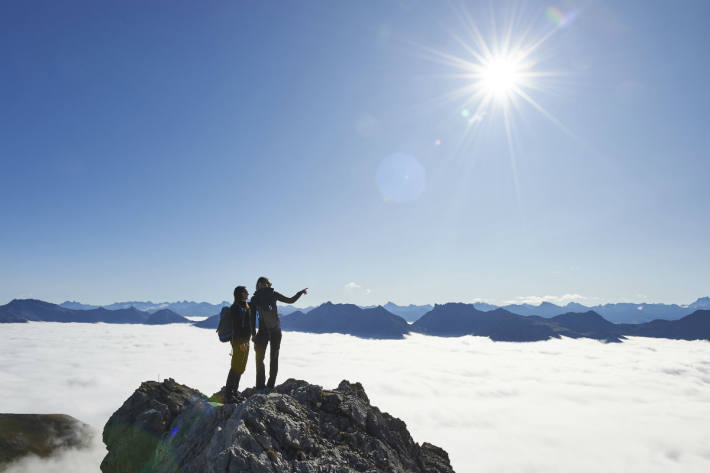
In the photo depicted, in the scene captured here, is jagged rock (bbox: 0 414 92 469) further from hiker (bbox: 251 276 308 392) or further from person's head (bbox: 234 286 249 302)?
person's head (bbox: 234 286 249 302)

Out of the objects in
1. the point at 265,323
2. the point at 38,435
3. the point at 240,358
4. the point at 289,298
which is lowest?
the point at 38,435

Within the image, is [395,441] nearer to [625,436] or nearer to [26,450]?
[26,450]

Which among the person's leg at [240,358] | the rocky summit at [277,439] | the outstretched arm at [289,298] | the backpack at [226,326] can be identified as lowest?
the rocky summit at [277,439]

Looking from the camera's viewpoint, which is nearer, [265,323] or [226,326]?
[226,326]

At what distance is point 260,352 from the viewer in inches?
461

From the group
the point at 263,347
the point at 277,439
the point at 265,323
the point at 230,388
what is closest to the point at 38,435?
the point at 230,388

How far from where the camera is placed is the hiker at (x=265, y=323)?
11484 millimetres

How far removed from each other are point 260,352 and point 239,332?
121cm

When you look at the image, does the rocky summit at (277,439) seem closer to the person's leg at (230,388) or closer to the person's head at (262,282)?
the person's leg at (230,388)

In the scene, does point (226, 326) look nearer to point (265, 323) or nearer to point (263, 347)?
point (265, 323)

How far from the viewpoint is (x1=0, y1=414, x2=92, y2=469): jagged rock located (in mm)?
118688

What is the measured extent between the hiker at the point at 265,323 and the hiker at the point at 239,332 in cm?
28

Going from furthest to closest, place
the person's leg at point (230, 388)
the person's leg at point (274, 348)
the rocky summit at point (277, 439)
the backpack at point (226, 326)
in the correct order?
the person's leg at point (274, 348), the person's leg at point (230, 388), the backpack at point (226, 326), the rocky summit at point (277, 439)

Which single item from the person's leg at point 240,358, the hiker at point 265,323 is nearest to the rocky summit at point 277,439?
the hiker at point 265,323
